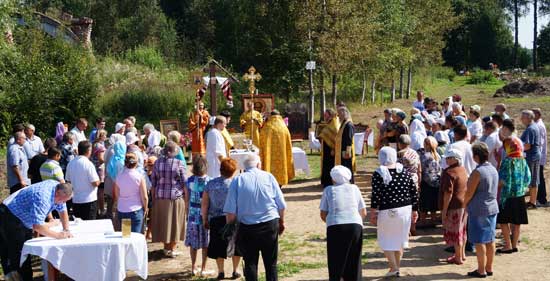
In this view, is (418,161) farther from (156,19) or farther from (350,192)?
(156,19)

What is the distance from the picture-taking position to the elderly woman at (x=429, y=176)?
9.80m

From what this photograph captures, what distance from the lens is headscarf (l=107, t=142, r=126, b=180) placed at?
9.88m

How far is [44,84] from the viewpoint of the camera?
2400 centimetres

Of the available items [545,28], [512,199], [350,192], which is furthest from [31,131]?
[545,28]

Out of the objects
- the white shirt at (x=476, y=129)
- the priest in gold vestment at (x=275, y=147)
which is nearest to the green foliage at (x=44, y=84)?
the priest in gold vestment at (x=275, y=147)

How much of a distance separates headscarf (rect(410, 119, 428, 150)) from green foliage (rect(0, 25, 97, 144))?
15.2 meters

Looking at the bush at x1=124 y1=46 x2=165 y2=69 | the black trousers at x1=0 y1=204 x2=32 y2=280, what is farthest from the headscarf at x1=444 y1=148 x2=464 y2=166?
the bush at x1=124 y1=46 x2=165 y2=69

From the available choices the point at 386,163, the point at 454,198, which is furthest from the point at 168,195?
the point at 454,198

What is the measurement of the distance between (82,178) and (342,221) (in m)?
3.74

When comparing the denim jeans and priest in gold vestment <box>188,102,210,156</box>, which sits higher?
priest in gold vestment <box>188,102,210,156</box>

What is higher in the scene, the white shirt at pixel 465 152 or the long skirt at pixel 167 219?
the white shirt at pixel 465 152

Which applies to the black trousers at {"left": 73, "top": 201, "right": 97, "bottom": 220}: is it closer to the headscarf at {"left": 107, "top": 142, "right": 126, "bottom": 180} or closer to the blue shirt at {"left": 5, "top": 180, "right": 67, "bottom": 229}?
the headscarf at {"left": 107, "top": 142, "right": 126, "bottom": 180}

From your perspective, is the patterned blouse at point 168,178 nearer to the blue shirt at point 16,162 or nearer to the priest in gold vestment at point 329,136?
the blue shirt at point 16,162

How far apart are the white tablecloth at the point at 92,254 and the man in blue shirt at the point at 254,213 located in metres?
1.04
